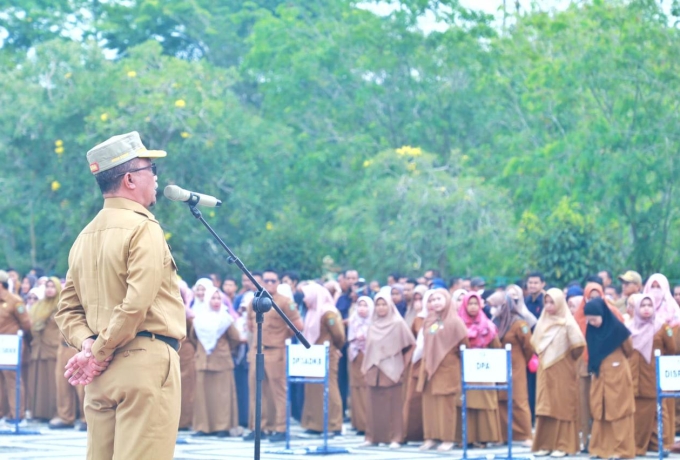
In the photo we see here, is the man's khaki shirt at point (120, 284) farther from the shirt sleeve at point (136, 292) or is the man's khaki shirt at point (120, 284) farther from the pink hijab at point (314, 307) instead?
the pink hijab at point (314, 307)

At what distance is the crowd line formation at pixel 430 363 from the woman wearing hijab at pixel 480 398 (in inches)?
0.6

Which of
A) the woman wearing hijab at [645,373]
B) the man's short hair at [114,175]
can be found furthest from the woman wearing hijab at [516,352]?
the man's short hair at [114,175]

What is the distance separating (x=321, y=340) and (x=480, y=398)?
8.18 feet

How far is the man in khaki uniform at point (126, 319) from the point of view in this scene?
5613 mm

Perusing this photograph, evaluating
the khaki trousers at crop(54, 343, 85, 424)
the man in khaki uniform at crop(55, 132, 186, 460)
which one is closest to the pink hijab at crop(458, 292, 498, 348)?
the khaki trousers at crop(54, 343, 85, 424)

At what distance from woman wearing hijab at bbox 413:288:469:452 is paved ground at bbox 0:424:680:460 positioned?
0.27 metres

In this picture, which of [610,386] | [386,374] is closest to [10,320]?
[386,374]

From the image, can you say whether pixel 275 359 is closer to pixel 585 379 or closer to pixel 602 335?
pixel 585 379

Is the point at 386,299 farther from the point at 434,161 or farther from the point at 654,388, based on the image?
the point at 434,161

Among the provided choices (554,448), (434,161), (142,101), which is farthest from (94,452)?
(434,161)

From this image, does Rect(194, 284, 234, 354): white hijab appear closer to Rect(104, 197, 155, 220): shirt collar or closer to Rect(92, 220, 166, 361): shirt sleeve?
Rect(104, 197, 155, 220): shirt collar

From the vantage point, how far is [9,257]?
2753 centimetres

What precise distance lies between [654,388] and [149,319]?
334 inches

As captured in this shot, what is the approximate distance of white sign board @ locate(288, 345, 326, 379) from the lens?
40.5 ft
